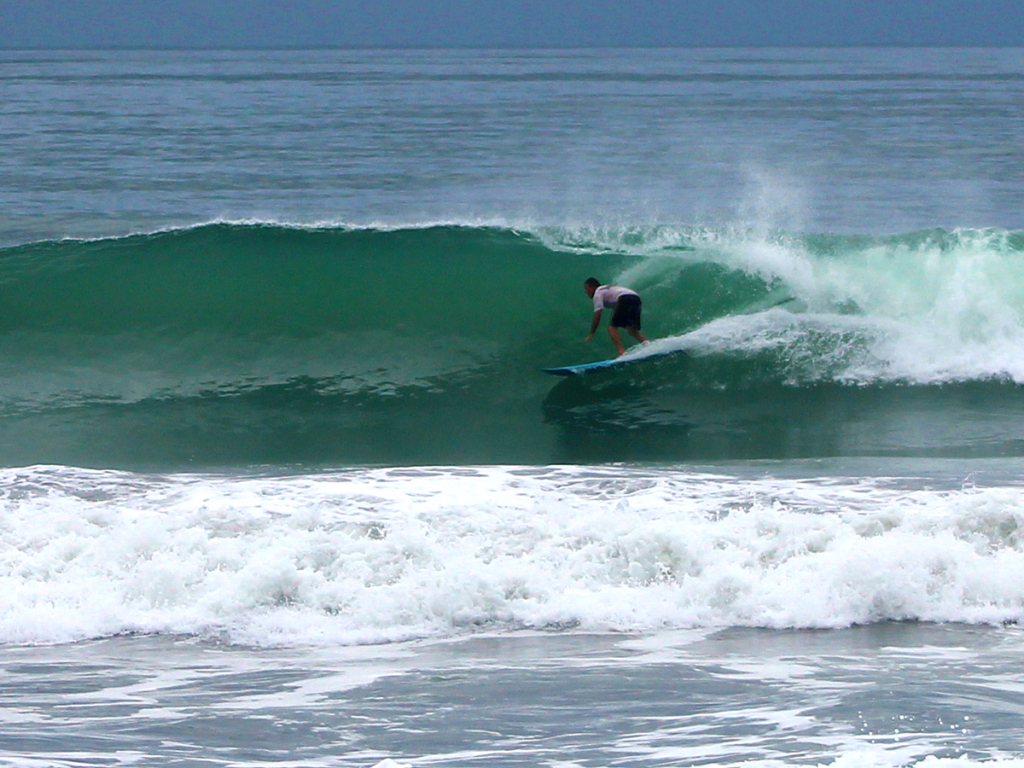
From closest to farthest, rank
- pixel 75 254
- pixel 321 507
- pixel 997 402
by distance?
pixel 321 507 < pixel 997 402 < pixel 75 254

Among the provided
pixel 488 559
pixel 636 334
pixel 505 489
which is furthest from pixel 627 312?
pixel 488 559

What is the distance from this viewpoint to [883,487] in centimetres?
902

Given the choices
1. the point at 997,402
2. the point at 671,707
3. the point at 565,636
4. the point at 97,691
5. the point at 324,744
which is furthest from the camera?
the point at 997,402

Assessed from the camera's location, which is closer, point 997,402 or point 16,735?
point 16,735

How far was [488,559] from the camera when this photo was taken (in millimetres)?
7676

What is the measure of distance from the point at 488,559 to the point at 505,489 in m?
1.22

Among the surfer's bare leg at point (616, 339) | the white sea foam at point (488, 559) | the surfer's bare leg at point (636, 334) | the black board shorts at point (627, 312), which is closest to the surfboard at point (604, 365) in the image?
the surfer's bare leg at point (616, 339)

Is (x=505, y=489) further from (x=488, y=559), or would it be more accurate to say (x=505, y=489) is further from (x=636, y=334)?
(x=636, y=334)

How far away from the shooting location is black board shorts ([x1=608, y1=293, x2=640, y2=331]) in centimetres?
1230

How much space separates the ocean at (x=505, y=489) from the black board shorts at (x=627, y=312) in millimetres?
583

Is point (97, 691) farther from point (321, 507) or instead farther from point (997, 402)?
point (997, 402)

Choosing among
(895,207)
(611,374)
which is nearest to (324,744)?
(611,374)

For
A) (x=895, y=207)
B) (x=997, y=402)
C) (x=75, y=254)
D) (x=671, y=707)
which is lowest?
(x=671, y=707)

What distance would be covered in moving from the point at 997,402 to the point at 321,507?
25.1 feet
